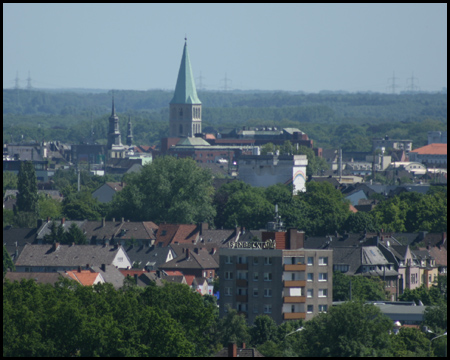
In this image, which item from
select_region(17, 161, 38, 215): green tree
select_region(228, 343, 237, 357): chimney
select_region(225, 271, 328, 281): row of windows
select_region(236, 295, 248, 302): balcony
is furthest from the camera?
select_region(17, 161, 38, 215): green tree

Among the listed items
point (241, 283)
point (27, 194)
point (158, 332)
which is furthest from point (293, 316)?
point (27, 194)

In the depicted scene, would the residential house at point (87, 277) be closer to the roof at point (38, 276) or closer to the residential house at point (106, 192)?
the roof at point (38, 276)

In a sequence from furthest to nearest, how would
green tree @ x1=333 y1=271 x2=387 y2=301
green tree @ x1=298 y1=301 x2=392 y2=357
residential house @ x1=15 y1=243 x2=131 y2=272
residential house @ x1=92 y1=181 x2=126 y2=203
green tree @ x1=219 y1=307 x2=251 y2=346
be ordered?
residential house @ x1=92 y1=181 x2=126 y2=203, residential house @ x1=15 y1=243 x2=131 y2=272, green tree @ x1=333 y1=271 x2=387 y2=301, green tree @ x1=219 y1=307 x2=251 y2=346, green tree @ x1=298 y1=301 x2=392 y2=357

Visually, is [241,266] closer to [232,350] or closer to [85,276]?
[85,276]

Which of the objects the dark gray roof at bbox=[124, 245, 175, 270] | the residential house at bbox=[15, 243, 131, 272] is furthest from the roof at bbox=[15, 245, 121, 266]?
the dark gray roof at bbox=[124, 245, 175, 270]

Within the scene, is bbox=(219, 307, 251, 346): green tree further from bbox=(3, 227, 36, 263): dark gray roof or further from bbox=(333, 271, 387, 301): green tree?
bbox=(3, 227, 36, 263): dark gray roof

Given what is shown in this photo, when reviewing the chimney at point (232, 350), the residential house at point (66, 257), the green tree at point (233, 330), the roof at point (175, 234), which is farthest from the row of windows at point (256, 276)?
the roof at point (175, 234)
